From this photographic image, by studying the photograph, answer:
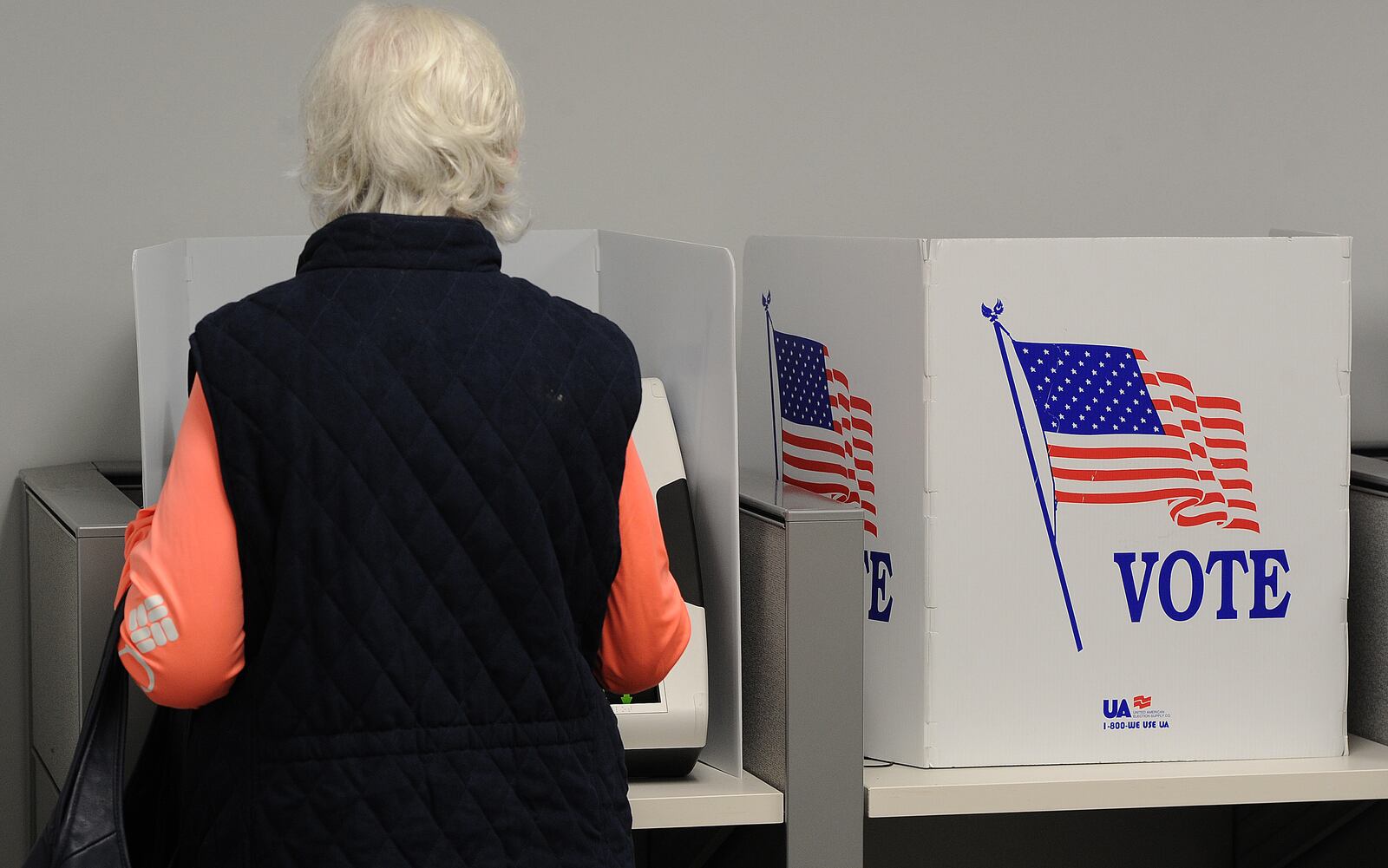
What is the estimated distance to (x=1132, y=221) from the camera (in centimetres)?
220

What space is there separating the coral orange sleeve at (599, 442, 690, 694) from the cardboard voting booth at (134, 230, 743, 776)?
29 centimetres

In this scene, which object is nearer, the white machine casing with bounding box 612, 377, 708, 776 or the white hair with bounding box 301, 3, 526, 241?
the white hair with bounding box 301, 3, 526, 241

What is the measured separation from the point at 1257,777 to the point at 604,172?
1133 mm

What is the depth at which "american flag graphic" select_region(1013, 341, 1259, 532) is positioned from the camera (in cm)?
143

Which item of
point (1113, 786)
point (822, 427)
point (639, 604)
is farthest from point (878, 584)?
point (639, 604)

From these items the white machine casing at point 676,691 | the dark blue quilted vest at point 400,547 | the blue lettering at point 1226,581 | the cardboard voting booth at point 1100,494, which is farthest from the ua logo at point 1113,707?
the dark blue quilted vest at point 400,547

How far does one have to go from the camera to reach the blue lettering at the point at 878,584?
1.48m

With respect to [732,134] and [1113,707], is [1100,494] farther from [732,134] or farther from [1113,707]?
[732,134]

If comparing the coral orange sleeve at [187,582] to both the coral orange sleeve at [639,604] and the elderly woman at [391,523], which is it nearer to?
the elderly woman at [391,523]

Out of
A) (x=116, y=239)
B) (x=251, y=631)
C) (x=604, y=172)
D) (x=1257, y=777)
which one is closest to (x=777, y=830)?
(x=1257, y=777)

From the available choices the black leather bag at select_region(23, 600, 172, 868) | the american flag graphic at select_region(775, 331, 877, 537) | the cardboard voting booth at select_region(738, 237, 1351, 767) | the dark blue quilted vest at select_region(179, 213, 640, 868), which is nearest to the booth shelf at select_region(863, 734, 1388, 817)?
the cardboard voting booth at select_region(738, 237, 1351, 767)

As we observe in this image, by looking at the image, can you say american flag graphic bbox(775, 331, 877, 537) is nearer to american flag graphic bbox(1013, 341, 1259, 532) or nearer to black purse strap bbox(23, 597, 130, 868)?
american flag graphic bbox(1013, 341, 1259, 532)

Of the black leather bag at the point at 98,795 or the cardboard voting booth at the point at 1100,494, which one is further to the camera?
the cardboard voting booth at the point at 1100,494

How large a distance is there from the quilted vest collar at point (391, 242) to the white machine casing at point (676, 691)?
16.0 inches
